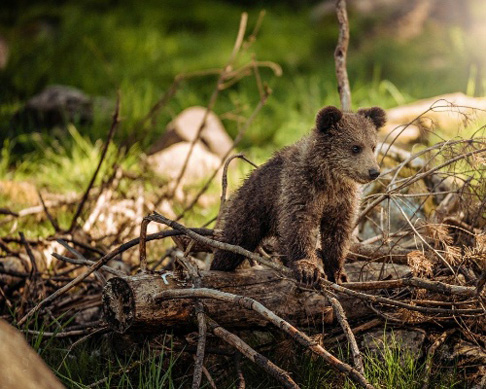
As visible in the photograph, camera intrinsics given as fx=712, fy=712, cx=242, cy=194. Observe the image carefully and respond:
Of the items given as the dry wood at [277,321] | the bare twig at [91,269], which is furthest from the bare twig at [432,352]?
the bare twig at [91,269]

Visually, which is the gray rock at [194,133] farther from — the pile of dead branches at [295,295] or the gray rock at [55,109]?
the pile of dead branches at [295,295]

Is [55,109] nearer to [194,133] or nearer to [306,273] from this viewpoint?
[194,133]

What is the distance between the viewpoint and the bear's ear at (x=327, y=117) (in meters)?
3.48

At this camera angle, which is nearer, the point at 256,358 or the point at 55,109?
the point at 256,358

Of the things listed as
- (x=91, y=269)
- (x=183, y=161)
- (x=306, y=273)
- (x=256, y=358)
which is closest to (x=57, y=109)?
(x=183, y=161)

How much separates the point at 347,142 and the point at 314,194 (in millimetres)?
306

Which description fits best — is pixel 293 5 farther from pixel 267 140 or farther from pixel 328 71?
pixel 267 140

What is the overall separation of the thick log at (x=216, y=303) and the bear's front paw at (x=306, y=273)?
52 millimetres

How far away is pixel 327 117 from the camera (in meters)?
3.51

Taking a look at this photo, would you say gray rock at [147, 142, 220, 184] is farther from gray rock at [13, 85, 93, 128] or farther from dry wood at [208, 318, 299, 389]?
dry wood at [208, 318, 299, 389]

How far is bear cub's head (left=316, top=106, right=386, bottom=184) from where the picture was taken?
344cm

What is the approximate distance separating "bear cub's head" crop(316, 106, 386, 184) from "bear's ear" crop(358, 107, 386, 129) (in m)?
0.12

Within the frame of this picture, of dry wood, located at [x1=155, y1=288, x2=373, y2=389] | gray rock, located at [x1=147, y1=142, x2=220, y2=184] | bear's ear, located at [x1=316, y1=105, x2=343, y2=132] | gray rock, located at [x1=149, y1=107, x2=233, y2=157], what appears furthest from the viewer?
gray rock, located at [x1=149, y1=107, x2=233, y2=157]

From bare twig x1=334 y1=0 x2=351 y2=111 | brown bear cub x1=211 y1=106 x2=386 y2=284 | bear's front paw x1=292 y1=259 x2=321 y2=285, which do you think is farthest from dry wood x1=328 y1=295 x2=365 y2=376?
bare twig x1=334 y1=0 x2=351 y2=111
